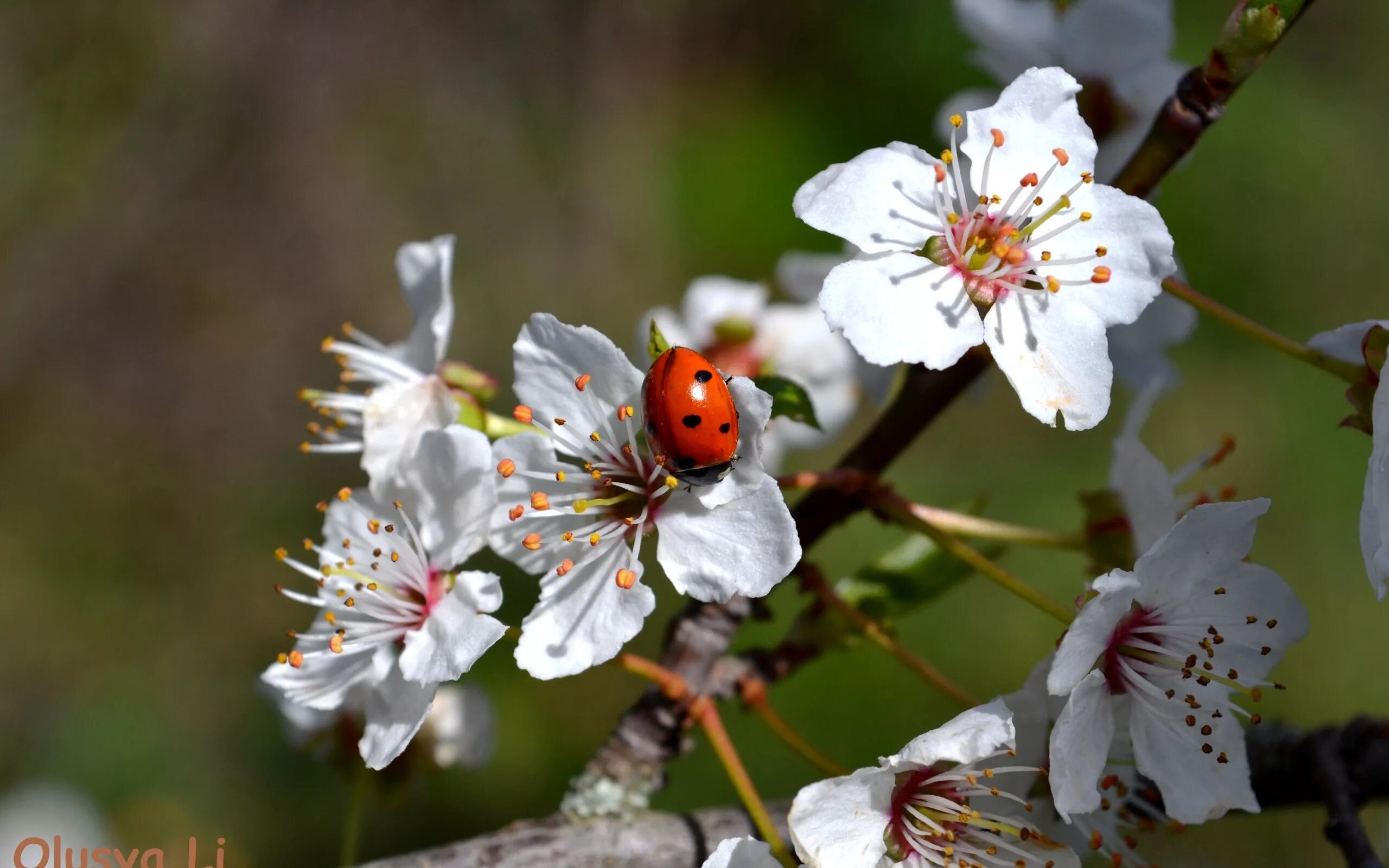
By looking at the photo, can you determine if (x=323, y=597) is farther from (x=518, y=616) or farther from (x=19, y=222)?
(x=19, y=222)

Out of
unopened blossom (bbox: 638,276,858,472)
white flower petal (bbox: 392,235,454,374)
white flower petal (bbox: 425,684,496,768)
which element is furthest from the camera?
unopened blossom (bbox: 638,276,858,472)

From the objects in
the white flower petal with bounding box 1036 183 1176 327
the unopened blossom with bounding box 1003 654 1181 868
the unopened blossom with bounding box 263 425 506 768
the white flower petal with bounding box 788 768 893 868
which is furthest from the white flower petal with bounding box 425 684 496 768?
the white flower petal with bounding box 1036 183 1176 327

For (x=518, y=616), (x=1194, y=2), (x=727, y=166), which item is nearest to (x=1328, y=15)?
(x=1194, y=2)

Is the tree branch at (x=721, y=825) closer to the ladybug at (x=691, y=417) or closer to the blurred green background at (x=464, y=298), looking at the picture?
the ladybug at (x=691, y=417)

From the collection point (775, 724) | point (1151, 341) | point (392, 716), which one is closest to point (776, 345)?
point (1151, 341)

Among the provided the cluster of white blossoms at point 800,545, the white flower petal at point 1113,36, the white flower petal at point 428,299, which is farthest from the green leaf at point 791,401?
the white flower petal at point 1113,36

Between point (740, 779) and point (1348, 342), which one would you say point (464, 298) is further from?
point (1348, 342)

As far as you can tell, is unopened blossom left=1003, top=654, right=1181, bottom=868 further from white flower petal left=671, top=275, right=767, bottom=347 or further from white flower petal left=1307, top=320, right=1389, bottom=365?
white flower petal left=671, top=275, right=767, bottom=347
